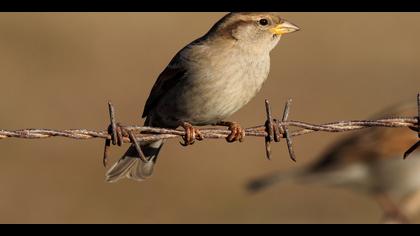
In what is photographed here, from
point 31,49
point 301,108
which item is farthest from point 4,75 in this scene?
point 301,108

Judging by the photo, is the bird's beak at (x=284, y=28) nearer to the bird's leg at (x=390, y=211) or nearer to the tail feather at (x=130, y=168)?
the tail feather at (x=130, y=168)

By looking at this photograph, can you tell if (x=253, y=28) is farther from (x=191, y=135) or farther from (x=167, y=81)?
(x=191, y=135)

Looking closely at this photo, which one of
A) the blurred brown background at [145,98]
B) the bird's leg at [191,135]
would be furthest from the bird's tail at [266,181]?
the bird's leg at [191,135]

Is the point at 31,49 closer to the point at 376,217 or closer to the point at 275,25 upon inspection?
the point at 376,217

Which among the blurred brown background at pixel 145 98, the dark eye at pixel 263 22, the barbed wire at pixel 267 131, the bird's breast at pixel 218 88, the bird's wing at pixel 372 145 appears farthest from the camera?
the blurred brown background at pixel 145 98

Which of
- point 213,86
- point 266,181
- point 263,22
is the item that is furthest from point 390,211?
point 213,86

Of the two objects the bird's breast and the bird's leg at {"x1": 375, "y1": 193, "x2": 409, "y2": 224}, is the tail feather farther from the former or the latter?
the bird's leg at {"x1": 375, "y1": 193, "x2": 409, "y2": 224}

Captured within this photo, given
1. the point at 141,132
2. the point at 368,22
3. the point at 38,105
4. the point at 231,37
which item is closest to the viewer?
the point at 141,132
